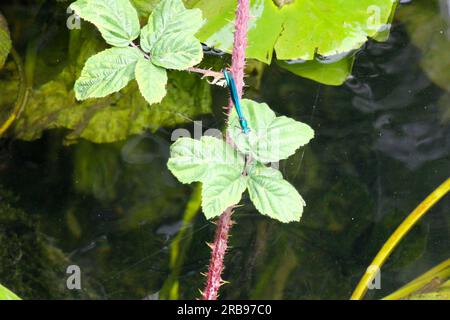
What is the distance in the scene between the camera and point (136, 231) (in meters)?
1.73

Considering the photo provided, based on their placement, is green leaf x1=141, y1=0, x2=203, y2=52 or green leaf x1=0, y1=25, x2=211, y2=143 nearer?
green leaf x1=141, y1=0, x2=203, y2=52

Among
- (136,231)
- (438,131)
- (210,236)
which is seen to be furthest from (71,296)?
(438,131)

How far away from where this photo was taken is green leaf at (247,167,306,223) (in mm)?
1012

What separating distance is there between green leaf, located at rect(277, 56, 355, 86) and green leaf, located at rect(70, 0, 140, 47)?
0.73m

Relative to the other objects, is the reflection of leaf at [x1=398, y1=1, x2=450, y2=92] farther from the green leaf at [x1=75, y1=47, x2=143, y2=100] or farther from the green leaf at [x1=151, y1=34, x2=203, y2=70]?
the green leaf at [x1=75, y1=47, x2=143, y2=100]

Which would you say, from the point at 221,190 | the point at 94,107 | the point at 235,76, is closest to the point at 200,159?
the point at 221,190

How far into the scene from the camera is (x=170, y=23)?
1.10 metres

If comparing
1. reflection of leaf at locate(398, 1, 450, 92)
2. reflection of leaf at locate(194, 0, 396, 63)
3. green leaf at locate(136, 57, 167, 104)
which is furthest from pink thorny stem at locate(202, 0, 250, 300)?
reflection of leaf at locate(398, 1, 450, 92)

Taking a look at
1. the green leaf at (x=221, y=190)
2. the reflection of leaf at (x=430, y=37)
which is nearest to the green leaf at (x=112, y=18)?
the green leaf at (x=221, y=190)

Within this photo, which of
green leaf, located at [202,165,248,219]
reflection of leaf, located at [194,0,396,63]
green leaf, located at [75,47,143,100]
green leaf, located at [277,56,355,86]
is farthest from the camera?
green leaf, located at [277,56,355,86]

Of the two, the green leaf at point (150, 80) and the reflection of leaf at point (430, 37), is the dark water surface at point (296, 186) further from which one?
the green leaf at point (150, 80)

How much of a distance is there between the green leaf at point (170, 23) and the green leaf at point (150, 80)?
0.16ft

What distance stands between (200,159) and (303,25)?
75 cm

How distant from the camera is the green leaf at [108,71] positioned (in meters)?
1.08
